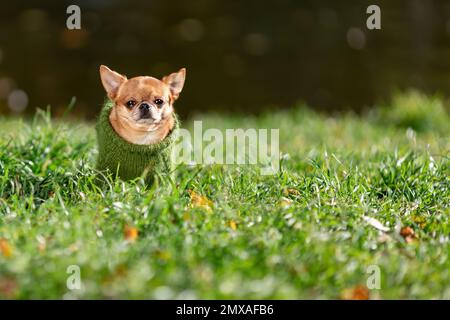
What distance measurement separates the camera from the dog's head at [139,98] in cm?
320

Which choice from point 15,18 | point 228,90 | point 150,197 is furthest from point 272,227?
point 15,18

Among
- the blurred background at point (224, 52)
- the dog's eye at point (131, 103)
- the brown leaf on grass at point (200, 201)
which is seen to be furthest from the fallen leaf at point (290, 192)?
the blurred background at point (224, 52)

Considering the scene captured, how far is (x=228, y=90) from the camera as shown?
810cm

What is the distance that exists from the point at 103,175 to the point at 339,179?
1.22m

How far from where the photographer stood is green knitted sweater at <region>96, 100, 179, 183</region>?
3314 mm

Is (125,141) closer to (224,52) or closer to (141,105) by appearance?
(141,105)

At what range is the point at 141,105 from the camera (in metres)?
3.18

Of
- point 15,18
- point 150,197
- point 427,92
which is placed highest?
point 15,18

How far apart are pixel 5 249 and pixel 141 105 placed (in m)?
0.94

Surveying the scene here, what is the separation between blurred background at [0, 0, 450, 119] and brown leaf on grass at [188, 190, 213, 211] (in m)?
4.76

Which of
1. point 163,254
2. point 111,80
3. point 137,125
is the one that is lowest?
point 163,254

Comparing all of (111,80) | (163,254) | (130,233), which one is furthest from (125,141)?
(163,254)

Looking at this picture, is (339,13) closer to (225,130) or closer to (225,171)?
(225,130)

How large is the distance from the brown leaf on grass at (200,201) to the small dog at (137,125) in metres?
0.19
